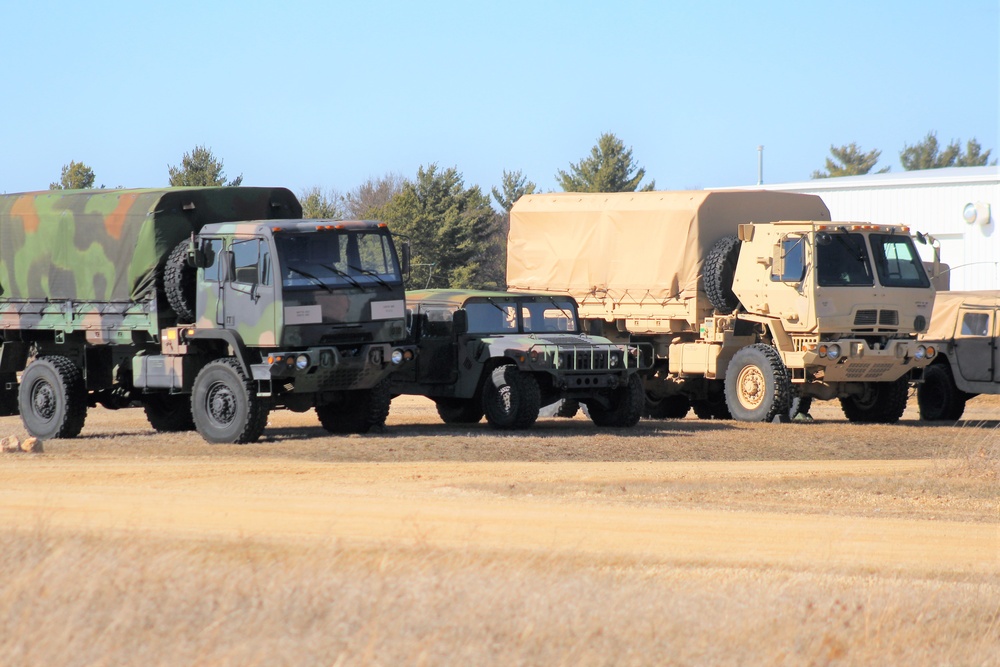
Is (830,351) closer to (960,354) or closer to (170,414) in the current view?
(960,354)

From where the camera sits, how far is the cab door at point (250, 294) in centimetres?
1800

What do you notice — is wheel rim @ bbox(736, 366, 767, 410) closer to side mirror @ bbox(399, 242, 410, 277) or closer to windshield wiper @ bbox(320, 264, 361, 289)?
side mirror @ bbox(399, 242, 410, 277)

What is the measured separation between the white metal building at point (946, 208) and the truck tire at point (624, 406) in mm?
23884

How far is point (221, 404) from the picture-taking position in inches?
730

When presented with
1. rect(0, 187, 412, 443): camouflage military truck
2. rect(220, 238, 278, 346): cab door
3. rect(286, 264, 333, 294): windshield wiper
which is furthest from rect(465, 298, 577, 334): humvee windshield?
rect(220, 238, 278, 346): cab door

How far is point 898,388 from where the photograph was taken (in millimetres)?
22609

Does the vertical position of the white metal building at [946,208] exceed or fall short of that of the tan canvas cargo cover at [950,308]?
it exceeds it

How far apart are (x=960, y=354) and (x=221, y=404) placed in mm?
11467

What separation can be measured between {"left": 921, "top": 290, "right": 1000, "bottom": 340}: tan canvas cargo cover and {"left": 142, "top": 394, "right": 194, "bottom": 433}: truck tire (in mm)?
11225

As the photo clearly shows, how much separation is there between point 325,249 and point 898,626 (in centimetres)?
1106

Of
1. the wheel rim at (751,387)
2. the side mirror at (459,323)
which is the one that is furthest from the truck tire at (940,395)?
the side mirror at (459,323)

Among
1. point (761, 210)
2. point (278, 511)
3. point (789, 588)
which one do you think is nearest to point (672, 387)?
point (761, 210)

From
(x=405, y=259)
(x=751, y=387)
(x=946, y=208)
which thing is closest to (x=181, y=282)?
(x=405, y=259)

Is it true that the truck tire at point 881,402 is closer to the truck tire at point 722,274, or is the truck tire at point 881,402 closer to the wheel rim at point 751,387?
the wheel rim at point 751,387
